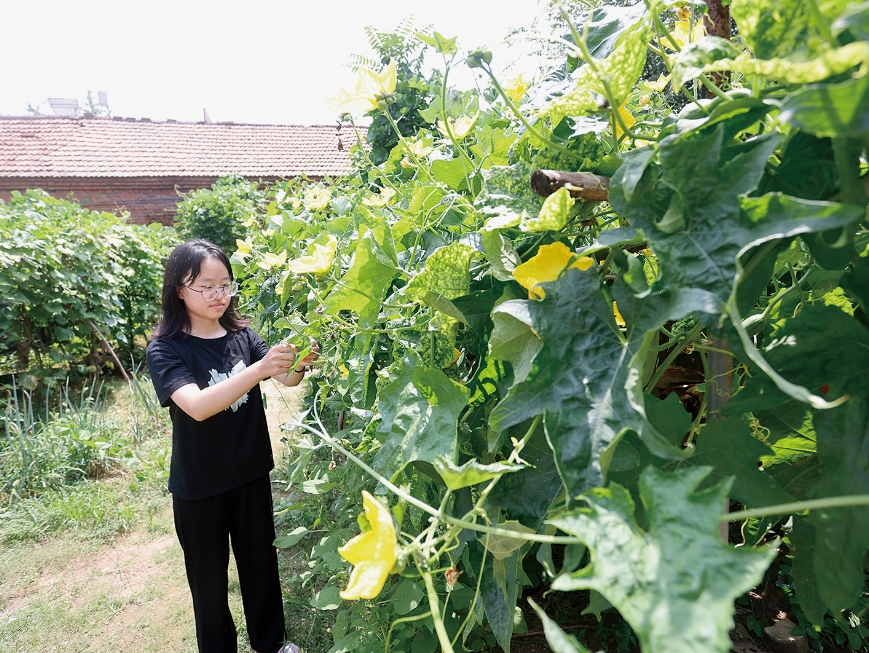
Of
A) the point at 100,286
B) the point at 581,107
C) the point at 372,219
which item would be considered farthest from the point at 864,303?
the point at 100,286

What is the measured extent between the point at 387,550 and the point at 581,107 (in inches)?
18.9

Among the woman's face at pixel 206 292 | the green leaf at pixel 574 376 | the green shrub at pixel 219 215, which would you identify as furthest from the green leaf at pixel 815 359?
the green shrub at pixel 219 215

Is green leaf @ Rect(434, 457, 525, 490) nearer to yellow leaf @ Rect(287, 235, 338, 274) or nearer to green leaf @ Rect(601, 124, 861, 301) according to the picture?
green leaf @ Rect(601, 124, 861, 301)

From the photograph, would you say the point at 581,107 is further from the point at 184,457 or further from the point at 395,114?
the point at 395,114

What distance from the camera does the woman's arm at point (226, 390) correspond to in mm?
1718

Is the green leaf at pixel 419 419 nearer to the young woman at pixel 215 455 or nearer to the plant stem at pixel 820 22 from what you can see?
the plant stem at pixel 820 22

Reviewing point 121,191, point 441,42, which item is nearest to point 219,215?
point 121,191

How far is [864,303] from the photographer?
1.53 feet

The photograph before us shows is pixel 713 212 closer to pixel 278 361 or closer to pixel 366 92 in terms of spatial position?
pixel 366 92

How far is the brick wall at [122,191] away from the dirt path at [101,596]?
1115 cm

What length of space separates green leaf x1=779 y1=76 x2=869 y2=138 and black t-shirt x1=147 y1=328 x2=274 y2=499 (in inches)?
74.4

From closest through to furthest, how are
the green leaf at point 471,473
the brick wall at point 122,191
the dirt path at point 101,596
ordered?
the green leaf at point 471,473 < the dirt path at point 101,596 < the brick wall at point 122,191

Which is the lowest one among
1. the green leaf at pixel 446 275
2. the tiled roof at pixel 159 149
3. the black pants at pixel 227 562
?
the black pants at pixel 227 562

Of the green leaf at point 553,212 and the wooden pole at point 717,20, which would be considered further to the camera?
the wooden pole at point 717,20
